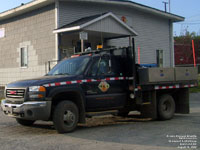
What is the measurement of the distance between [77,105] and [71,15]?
10321 mm

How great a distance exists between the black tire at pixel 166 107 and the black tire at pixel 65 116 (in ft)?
10.6

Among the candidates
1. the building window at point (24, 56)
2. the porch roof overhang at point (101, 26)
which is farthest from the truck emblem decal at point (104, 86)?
the building window at point (24, 56)

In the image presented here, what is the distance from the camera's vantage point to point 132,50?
8820 millimetres

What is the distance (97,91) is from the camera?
26.4ft

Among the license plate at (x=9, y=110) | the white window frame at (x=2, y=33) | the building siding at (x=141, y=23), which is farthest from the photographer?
the white window frame at (x=2, y=33)

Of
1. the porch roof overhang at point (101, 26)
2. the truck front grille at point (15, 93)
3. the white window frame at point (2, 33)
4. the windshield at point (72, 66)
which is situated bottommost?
the truck front grille at point (15, 93)

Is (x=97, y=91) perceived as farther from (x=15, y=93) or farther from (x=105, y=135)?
(x=15, y=93)

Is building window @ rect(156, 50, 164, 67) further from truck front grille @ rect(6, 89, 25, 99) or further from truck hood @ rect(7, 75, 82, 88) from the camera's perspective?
truck front grille @ rect(6, 89, 25, 99)

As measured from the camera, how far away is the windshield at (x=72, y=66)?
807 centimetres

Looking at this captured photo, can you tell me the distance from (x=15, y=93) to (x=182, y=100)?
5.88m

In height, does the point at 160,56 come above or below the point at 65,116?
above

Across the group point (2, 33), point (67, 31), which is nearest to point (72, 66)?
point (67, 31)

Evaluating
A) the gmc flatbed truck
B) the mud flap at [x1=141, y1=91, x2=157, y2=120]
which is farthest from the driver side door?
the mud flap at [x1=141, y1=91, x2=157, y2=120]

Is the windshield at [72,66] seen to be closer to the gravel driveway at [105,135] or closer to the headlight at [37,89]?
the headlight at [37,89]
